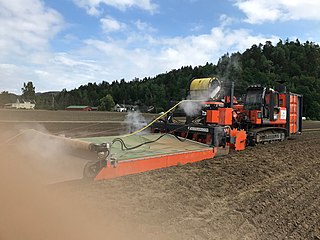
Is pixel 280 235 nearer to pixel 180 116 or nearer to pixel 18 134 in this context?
pixel 18 134

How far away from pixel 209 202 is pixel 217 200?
193 millimetres

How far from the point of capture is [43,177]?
5.64 m

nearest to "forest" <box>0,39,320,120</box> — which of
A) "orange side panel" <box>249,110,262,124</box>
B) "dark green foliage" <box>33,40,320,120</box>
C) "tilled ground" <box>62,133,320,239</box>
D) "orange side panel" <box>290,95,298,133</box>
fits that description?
"dark green foliage" <box>33,40,320,120</box>

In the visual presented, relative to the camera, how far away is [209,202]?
4922 mm

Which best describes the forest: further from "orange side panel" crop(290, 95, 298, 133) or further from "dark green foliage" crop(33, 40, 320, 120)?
"orange side panel" crop(290, 95, 298, 133)

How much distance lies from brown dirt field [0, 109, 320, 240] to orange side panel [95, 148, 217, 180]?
134mm

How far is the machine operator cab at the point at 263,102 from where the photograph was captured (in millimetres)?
11844

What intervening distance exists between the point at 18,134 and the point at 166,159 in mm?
3066

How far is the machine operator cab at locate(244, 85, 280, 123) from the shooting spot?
38.9 feet

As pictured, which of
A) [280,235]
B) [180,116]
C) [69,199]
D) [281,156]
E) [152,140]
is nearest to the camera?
[280,235]

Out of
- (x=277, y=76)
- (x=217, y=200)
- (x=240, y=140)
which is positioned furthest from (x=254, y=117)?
(x=277, y=76)

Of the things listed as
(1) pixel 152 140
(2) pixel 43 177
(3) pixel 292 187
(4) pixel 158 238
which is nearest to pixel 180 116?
(1) pixel 152 140

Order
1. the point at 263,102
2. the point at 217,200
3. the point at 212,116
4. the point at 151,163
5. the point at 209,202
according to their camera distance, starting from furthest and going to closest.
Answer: the point at 263,102 < the point at 212,116 < the point at 151,163 < the point at 217,200 < the point at 209,202

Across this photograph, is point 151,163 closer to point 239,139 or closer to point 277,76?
point 239,139
